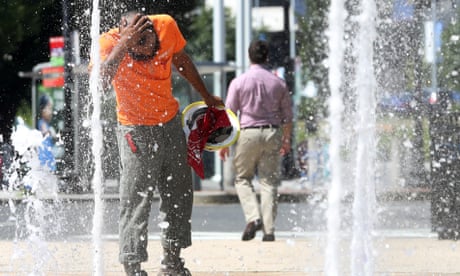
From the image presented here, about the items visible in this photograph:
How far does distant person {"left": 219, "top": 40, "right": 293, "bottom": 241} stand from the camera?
9172 millimetres

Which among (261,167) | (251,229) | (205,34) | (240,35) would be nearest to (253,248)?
(251,229)

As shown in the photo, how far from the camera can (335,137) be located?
20.1 feet

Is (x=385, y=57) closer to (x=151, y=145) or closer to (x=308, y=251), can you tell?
(x=308, y=251)

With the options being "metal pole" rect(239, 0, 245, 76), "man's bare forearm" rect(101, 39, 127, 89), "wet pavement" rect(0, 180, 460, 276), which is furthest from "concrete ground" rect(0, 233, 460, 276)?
"metal pole" rect(239, 0, 245, 76)

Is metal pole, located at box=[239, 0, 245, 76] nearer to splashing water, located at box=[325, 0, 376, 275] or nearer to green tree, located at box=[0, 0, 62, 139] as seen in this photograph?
green tree, located at box=[0, 0, 62, 139]

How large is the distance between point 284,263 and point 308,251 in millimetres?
832

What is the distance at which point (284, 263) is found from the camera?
7352 millimetres

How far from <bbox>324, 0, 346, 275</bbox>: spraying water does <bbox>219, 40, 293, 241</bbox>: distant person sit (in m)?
2.80

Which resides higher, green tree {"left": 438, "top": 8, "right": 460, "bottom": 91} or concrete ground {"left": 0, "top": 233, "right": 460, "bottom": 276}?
green tree {"left": 438, "top": 8, "right": 460, "bottom": 91}

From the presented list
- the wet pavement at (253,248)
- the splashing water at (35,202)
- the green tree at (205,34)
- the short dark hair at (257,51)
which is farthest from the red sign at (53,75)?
the green tree at (205,34)

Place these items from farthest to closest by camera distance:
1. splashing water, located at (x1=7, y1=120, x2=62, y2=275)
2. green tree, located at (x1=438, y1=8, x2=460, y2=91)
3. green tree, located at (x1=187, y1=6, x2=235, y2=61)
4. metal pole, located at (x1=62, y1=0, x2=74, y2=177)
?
green tree, located at (x1=187, y1=6, x2=235, y2=61)
green tree, located at (x1=438, y1=8, x2=460, y2=91)
metal pole, located at (x1=62, y1=0, x2=74, y2=177)
splashing water, located at (x1=7, y1=120, x2=62, y2=275)

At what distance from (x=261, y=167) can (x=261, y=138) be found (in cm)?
27

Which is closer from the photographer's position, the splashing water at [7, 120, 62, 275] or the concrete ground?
the concrete ground

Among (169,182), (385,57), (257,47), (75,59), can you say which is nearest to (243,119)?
(257,47)
